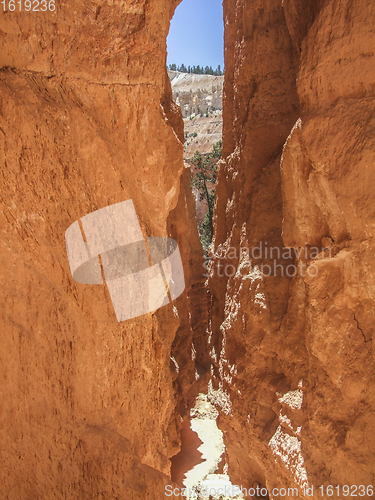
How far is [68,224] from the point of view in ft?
8.91

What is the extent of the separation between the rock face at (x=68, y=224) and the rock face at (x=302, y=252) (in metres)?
1.96

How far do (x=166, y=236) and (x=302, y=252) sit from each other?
6.05ft

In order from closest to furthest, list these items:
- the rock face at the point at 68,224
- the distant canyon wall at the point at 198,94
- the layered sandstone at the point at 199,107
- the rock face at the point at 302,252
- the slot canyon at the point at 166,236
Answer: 1. the rock face at the point at 68,224
2. the slot canyon at the point at 166,236
3. the rock face at the point at 302,252
4. the layered sandstone at the point at 199,107
5. the distant canyon wall at the point at 198,94

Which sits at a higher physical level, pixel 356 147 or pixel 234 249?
pixel 356 147

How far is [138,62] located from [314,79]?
227 cm

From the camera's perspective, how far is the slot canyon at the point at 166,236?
2.62 metres

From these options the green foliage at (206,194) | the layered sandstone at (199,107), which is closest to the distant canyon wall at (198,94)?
the layered sandstone at (199,107)

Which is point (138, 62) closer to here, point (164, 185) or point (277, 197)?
point (164, 185)

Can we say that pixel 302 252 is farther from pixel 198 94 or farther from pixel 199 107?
pixel 198 94

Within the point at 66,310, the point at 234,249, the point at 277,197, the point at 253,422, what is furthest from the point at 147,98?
the point at 253,422

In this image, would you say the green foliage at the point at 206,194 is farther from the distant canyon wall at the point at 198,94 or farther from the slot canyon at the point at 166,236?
the distant canyon wall at the point at 198,94

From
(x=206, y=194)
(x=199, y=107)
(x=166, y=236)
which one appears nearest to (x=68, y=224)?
(x=166, y=236)

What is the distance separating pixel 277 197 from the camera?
5.84 meters

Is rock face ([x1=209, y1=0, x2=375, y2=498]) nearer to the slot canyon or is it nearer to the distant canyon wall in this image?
the slot canyon
